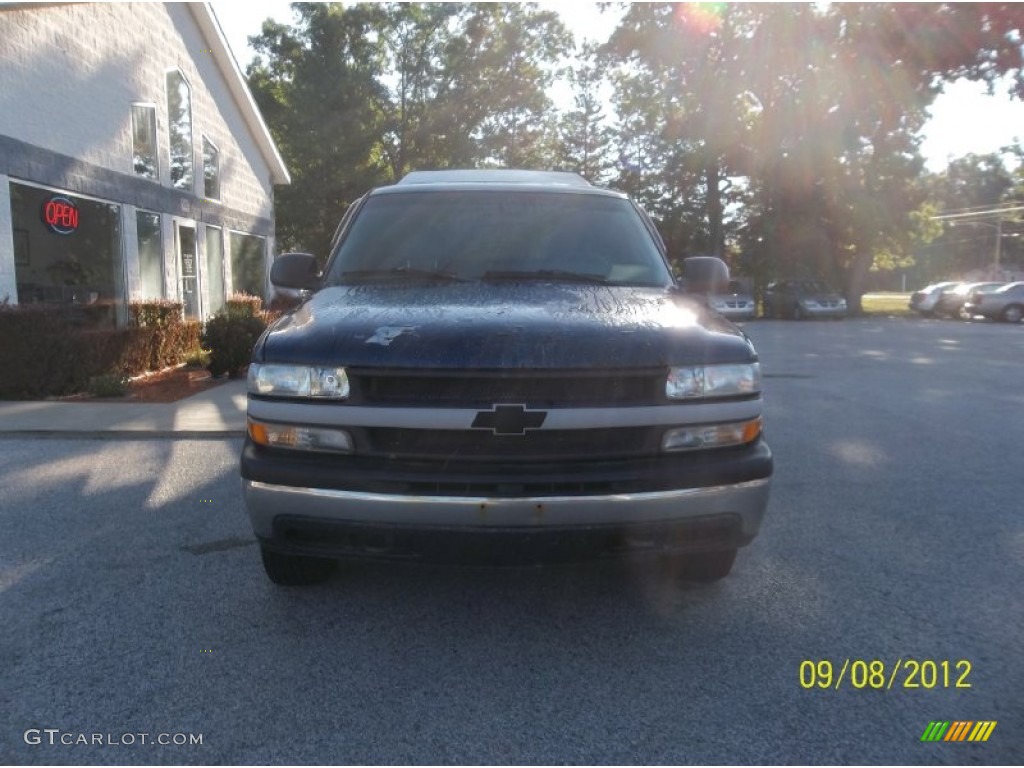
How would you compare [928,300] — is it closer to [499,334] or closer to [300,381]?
[499,334]

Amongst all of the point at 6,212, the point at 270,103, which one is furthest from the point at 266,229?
the point at 270,103

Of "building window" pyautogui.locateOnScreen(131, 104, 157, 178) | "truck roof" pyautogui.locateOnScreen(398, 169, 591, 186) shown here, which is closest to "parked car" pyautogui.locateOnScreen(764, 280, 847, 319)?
"building window" pyautogui.locateOnScreen(131, 104, 157, 178)

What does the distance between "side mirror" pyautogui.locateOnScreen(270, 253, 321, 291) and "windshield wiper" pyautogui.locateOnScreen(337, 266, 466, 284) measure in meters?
0.25

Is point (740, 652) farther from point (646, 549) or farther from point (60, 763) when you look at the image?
point (60, 763)

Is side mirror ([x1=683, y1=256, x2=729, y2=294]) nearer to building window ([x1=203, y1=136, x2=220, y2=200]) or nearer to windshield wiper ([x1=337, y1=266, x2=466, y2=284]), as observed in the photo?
windshield wiper ([x1=337, y1=266, x2=466, y2=284])

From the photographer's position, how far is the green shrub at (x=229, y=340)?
10.6 metres

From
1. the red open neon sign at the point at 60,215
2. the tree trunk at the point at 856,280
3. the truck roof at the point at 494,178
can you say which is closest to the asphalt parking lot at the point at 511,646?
the truck roof at the point at 494,178

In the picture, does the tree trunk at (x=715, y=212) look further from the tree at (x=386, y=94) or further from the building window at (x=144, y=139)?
the building window at (x=144, y=139)

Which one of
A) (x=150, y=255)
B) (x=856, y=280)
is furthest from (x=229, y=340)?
(x=856, y=280)

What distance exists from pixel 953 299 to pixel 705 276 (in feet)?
108

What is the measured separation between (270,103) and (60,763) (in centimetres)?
3617

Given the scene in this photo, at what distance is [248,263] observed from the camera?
18.7 meters

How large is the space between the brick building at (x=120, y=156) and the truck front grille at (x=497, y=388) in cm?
844

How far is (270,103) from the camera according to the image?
3444 cm
